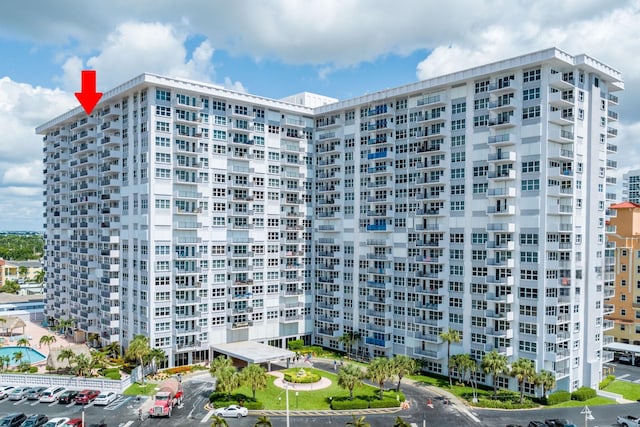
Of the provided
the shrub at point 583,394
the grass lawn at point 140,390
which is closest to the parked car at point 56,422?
the grass lawn at point 140,390

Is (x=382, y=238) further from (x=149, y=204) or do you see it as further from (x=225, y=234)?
(x=149, y=204)

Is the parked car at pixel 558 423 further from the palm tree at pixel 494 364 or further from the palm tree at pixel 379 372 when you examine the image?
the palm tree at pixel 379 372

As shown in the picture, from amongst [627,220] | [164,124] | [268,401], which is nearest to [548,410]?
[268,401]

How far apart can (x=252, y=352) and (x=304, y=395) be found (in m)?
16.1

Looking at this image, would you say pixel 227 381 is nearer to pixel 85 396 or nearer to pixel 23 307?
pixel 85 396

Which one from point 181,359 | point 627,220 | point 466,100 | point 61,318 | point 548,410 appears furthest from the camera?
point 61,318

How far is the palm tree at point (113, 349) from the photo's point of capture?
93.0 m

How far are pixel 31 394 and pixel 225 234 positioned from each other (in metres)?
39.6

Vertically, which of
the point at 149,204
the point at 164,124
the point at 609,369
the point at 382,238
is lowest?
the point at 609,369

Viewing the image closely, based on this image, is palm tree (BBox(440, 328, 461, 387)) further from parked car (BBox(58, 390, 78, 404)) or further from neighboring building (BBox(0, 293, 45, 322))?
neighboring building (BBox(0, 293, 45, 322))

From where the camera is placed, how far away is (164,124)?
295 ft

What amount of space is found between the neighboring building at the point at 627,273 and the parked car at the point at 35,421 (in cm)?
10414

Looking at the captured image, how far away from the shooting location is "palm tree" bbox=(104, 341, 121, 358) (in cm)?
9300

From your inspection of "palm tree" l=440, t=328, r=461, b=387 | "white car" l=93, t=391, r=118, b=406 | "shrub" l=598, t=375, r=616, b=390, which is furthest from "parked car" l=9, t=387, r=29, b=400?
"shrub" l=598, t=375, r=616, b=390
